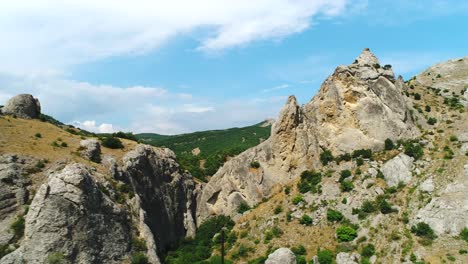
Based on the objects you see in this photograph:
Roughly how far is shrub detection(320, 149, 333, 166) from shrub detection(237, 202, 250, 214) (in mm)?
14897

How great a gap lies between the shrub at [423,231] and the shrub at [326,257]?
1076 cm

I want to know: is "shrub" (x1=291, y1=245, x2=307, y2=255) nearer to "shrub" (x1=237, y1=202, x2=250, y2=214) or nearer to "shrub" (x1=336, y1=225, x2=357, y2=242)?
"shrub" (x1=336, y1=225, x2=357, y2=242)

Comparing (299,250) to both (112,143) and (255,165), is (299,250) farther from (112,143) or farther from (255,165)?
(112,143)

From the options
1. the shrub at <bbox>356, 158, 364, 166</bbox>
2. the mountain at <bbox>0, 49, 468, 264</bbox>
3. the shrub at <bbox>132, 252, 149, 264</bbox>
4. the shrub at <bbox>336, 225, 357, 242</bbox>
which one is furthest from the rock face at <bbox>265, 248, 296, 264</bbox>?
the shrub at <bbox>356, 158, 364, 166</bbox>

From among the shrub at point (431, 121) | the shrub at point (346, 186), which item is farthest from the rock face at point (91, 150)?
the shrub at point (431, 121)

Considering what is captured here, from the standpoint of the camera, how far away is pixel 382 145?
216ft

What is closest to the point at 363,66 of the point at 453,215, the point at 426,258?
the point at 453,215

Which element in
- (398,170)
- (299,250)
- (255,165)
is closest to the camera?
(299,250)

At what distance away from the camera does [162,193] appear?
69.9 m

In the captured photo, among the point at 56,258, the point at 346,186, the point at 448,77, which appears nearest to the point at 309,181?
the point at 346,186

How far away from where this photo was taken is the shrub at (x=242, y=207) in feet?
222

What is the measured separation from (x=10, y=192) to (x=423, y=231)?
5221cm

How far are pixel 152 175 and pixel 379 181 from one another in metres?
37.2

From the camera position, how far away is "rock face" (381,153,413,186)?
59469mm
